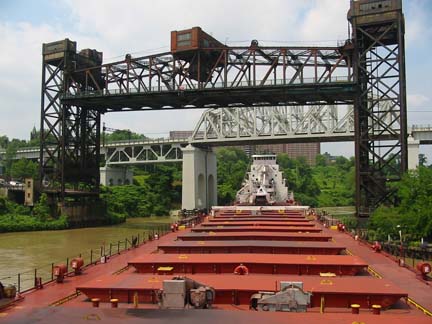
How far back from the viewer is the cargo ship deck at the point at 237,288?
32.0 feet

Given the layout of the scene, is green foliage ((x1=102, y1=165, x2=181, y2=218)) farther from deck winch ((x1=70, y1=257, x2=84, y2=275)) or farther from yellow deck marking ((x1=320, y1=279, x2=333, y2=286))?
yellow deck marking ((x1=320, y1=279, x2=333, y2=286))

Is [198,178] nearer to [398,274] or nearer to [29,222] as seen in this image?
[29,222]

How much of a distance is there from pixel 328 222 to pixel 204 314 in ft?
105

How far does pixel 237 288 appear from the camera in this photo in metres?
12.8

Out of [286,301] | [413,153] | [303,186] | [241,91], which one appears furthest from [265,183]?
[303,186]

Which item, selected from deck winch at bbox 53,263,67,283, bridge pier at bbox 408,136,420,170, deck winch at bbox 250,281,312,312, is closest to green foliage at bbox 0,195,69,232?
deck winch at bbox 53,263,67,283

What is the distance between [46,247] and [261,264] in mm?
32044

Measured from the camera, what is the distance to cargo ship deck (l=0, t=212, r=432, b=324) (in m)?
9.76

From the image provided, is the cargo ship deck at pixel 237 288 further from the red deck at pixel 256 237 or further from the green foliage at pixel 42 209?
the green foliage at pixel 42 209

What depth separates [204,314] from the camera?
970 centimetres

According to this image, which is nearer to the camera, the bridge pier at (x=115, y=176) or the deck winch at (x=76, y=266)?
the deck winch at (x=76, y=266)

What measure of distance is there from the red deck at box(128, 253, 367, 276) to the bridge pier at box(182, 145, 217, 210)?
2486 inches

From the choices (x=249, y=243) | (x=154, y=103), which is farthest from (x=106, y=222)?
(x=249, y=243)

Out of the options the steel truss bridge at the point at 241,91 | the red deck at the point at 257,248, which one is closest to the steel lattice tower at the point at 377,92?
the steel truss bridge at the point at 241,91
